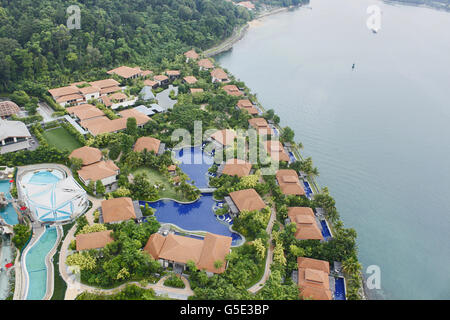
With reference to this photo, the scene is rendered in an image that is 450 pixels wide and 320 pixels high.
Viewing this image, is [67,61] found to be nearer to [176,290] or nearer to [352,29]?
[176,290]

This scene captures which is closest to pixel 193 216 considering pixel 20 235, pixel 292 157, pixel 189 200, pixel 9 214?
pixel 189 200

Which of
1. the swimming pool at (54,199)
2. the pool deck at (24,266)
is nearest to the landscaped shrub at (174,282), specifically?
the pool deck at (24,266)


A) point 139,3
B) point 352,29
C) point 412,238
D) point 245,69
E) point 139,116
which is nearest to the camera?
point 412,238

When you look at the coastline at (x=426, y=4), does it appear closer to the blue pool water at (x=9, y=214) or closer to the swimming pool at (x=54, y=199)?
the swimming pool at (x=54, y=199)

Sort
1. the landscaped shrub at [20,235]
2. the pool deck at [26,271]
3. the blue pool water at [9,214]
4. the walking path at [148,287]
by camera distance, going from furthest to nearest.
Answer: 1. the blue pool water at [9,214]
2. the landscaped shrub at [20,235]
3. the walking path at [148,287]
4. the pool deck at [26,271]

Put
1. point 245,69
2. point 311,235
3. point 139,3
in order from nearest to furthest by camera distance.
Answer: point 311,235 → point 245,69 → point 139,3

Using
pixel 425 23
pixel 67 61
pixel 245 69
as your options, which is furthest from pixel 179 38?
pixel 425 23

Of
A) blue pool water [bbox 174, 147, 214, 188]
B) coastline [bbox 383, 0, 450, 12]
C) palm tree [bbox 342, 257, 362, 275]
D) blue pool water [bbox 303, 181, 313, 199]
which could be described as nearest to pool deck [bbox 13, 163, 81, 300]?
blue pool water [bbox 174, 147, 214, 188]
